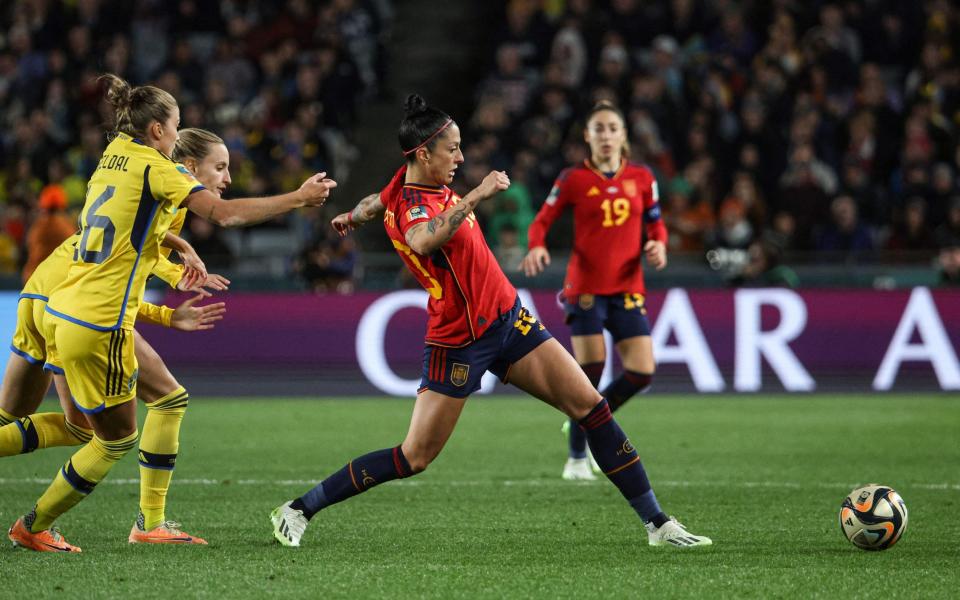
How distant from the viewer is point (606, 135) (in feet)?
31.6

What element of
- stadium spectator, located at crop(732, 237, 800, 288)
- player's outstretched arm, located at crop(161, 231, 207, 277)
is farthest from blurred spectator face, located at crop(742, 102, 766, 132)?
player's outstretched arm, located at crop(161, 231, 207, 277)

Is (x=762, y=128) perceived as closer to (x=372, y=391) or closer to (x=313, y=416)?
(x=372, y=391)

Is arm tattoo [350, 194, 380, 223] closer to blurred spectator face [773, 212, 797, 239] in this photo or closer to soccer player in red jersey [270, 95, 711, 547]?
soccer player in red jersey [270, 95, 711, 547]

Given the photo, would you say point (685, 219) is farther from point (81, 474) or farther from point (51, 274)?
point (81, 474)

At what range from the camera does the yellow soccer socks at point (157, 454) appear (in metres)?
7.14

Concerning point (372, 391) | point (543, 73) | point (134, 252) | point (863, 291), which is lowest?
point (372, 391)

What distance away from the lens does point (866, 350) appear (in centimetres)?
1518

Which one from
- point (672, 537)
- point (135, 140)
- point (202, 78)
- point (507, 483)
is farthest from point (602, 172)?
point (202, 78)

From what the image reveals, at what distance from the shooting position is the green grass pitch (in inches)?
240

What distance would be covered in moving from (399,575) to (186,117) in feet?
46.9

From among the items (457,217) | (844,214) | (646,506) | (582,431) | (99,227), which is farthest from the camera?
(844,214)

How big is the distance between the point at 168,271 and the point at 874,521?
3.71m

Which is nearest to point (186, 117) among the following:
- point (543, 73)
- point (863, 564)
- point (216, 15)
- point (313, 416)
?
point (216, 15)

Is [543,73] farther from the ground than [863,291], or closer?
farther from the ground
